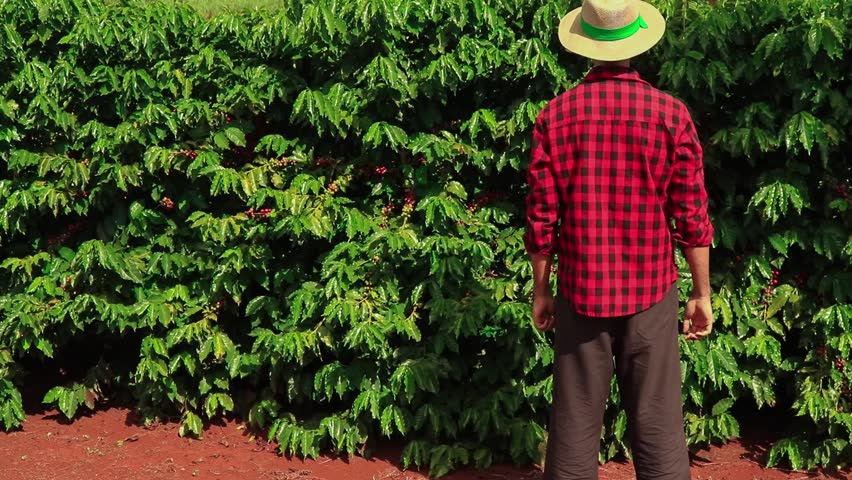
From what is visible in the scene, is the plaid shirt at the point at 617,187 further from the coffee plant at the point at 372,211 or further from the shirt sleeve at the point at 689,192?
the coffee plant at the point at 372,211

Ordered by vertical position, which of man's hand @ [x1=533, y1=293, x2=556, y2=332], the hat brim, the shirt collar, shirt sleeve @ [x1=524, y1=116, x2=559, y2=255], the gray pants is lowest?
the gray pants

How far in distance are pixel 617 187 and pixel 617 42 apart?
1.52ft

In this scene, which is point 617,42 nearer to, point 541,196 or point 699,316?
point 541,196

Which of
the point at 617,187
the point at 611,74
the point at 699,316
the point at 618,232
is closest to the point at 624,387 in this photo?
the point at 699,316

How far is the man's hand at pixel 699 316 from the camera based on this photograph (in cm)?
372

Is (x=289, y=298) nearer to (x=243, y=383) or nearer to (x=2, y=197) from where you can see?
(x=243, y=383)

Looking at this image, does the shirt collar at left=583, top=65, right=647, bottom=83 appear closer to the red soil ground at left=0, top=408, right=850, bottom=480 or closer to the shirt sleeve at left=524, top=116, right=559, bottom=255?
the shirt sleeve at left=524, top=116, right=559, bottom=255

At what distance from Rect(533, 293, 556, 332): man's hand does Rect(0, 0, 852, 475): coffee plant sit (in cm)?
76

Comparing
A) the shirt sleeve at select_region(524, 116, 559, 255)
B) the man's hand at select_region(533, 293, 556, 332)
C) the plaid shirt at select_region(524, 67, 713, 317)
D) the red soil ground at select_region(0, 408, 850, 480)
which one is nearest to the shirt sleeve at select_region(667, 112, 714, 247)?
the plaid shirt at select_region(524, 67, 713, 317)

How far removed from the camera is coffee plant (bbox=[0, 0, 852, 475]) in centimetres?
464

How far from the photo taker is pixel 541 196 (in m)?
3.62

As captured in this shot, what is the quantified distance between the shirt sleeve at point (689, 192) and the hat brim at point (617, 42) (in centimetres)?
27

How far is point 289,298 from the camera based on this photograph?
16.6ft

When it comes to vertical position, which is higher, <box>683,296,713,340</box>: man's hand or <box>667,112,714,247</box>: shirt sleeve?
<box>667,112,714,247</box>: shirt sleeve
